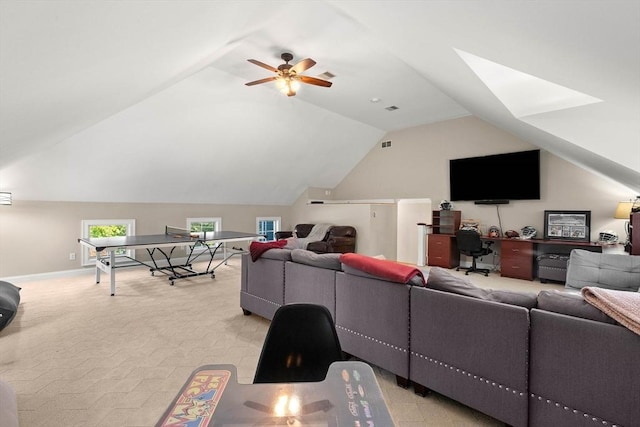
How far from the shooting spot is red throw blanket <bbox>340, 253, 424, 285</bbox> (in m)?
2.18

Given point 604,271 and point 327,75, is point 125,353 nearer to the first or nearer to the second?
point 327,75

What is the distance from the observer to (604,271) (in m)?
4.07

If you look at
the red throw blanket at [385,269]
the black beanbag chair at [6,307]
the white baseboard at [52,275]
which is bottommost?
the white baseboard at [52,275]

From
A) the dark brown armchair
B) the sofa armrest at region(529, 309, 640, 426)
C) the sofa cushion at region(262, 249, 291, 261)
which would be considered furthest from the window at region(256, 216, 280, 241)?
the sofa armrest at region(529, 309, 640, 426)

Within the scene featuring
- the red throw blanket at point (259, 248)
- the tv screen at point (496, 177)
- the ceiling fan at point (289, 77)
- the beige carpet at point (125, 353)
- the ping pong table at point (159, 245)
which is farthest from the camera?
the tv screen at point (496, 177)

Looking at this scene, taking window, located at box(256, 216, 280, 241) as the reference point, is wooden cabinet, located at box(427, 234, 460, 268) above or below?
below

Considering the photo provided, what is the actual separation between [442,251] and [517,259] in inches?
55.4

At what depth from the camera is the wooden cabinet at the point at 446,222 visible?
6.59m

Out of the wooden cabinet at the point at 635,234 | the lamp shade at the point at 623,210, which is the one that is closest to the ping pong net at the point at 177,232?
the wooden cabinet at the point at 635,234

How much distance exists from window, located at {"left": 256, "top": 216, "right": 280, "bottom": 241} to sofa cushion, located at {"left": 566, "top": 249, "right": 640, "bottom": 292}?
Answer: 7.03 metres

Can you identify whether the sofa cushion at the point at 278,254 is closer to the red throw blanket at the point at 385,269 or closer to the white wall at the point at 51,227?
the red throw blanket at the point at 385,269

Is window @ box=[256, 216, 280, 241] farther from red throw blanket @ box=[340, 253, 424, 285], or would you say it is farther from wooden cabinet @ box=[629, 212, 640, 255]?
wooden cabinet @ box=[629, 212, 640, 255]

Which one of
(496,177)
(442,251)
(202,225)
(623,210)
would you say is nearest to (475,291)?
(623,210)

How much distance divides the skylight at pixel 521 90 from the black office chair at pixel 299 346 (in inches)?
99.3
